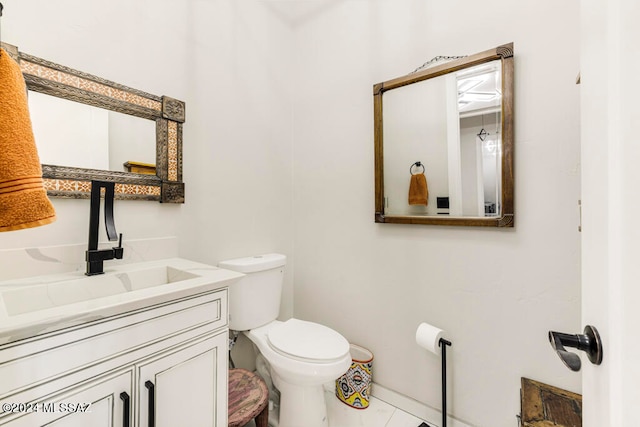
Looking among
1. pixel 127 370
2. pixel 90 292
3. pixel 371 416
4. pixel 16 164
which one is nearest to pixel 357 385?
pixel 371 416

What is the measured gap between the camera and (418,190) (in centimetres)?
155

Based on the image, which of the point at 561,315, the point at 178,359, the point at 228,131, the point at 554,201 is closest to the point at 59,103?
the point at 228,131

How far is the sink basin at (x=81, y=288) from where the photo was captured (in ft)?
2.99

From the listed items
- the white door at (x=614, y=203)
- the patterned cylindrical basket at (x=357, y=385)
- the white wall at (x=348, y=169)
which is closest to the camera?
the white door at (x=614, y=203)

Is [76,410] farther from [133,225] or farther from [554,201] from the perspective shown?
[554,201]

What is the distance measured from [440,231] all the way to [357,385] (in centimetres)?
99

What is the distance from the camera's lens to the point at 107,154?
1238 mm

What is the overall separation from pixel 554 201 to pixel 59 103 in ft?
6.60

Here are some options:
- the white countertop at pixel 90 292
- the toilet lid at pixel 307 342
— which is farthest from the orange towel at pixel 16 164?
the toilet lid at pixel 307 342

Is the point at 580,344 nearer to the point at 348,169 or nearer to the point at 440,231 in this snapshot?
the point at 440,231

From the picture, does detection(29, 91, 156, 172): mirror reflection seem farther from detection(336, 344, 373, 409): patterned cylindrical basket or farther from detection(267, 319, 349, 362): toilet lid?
detection(336, 344, 373, 409): patterned cylindrical basket

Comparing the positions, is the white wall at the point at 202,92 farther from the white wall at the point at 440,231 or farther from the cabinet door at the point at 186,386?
the cabinet door at the point at 186,386

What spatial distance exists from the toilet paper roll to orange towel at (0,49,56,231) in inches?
58.7

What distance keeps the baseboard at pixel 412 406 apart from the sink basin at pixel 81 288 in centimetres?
129
